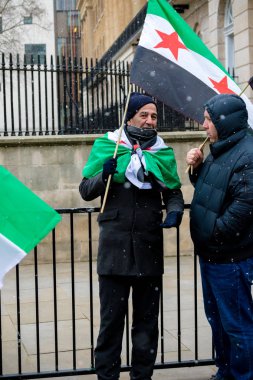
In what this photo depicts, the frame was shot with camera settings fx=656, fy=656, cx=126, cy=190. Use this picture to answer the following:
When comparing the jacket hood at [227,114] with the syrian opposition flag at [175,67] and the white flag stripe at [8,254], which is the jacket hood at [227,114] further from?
the white flag stripe at [8,254]

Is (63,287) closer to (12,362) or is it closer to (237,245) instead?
(12,362)

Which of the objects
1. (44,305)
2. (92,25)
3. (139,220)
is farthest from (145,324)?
(92,25)

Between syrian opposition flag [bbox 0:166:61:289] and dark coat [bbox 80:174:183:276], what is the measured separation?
52 cm

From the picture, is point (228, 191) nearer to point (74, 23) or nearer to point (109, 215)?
point (109, 215)

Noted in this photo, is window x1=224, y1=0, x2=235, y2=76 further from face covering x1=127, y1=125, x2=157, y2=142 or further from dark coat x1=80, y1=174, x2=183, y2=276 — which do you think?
dark coat x1=80, y1=174, x2=183, y2=276

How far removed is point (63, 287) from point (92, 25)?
6502 centimetres

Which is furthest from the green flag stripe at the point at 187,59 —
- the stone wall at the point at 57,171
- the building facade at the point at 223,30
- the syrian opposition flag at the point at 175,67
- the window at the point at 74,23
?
the window at the point at 74,23

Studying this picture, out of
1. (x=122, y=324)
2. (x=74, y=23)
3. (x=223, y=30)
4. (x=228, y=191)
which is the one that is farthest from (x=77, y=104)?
(x=74, y=23)

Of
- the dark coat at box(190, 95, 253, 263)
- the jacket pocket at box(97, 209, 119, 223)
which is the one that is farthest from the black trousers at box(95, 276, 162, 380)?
the dark coat at box(190, 95, 253, 263)

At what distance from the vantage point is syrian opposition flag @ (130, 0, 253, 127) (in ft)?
15.3

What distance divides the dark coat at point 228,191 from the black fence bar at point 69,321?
758mm

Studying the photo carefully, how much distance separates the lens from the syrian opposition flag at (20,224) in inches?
150

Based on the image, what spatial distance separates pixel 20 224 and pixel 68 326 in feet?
10.4

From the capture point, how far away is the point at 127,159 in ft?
14.0
